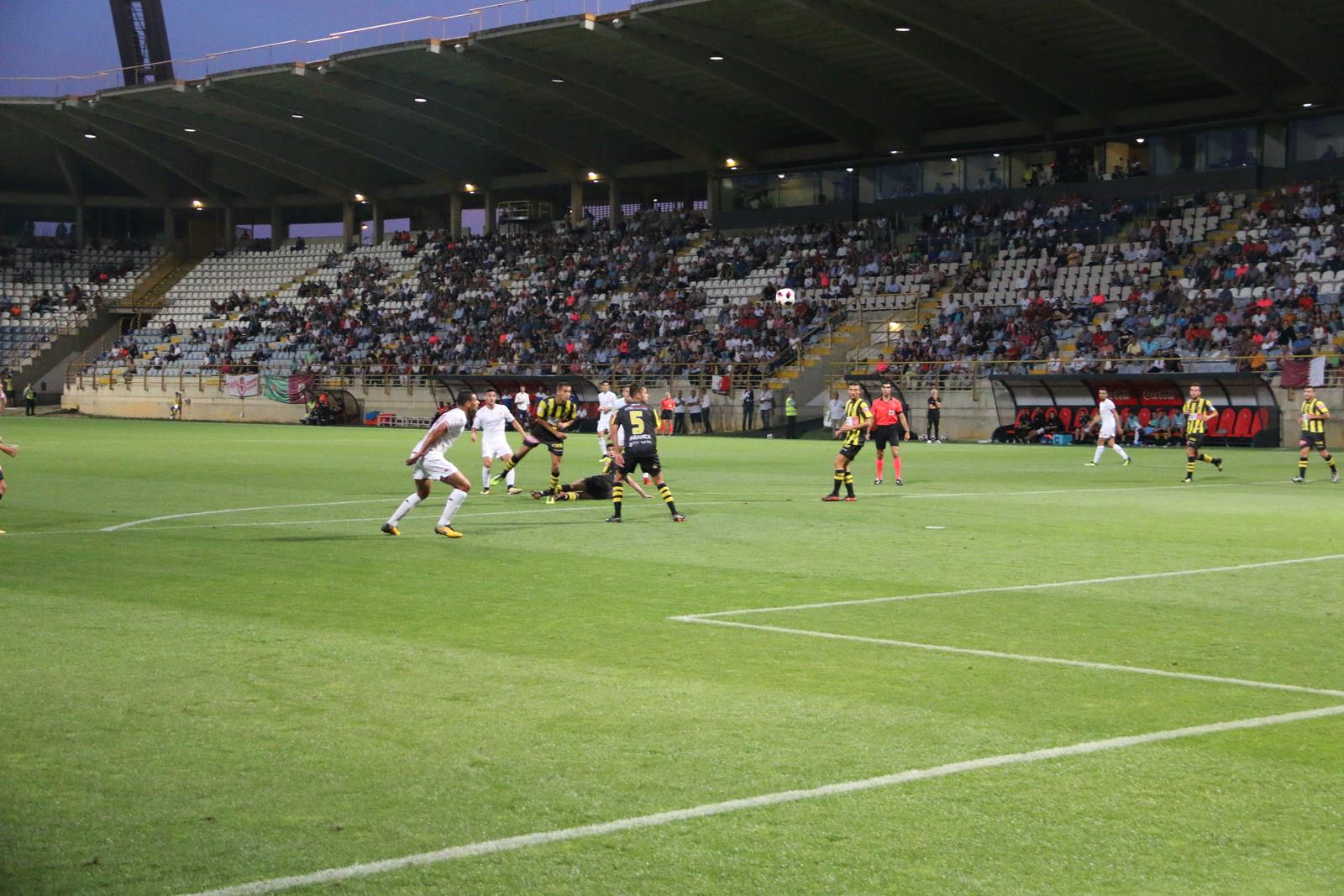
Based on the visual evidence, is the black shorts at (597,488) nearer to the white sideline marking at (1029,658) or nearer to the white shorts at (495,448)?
the white shorts at (495,448)

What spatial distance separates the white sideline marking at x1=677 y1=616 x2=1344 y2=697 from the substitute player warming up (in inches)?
310

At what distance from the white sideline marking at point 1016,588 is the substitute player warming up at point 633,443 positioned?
6.64 meters

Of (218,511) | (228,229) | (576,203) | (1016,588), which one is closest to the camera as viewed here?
(1016,588)

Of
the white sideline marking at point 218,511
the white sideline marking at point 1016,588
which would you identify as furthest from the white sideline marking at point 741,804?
the white sideline marking at point 218,511

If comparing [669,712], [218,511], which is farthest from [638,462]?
[669,712]

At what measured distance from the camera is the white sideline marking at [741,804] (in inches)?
203

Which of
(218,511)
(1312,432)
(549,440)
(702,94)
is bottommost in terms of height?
(218,511)

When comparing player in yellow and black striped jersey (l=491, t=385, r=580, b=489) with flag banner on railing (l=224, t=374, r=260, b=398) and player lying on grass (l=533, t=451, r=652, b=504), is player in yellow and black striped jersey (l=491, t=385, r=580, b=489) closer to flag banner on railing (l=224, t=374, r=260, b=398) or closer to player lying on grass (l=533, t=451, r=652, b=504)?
player lying on grass (l=533, t=451, r=652, b=504)

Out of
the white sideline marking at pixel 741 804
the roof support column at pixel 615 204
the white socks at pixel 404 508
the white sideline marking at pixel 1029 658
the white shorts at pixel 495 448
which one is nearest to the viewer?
the white sideline marking at pixel 741 804

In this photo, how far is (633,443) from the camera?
746 inches

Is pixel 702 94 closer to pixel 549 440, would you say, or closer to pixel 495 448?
pixel 549 440

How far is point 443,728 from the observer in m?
7.41

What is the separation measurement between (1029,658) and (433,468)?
349 inches

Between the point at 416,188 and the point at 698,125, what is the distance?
2242cm
